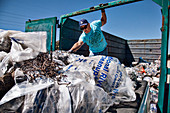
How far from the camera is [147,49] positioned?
692 centimetres

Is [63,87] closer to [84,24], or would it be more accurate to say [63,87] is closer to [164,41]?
[84,24]

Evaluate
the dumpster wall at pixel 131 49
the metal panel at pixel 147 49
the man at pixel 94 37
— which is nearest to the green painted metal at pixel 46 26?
the man at pixel 94 37

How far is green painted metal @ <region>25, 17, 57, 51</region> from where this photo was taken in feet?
9.01

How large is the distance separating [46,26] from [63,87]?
2320 mm

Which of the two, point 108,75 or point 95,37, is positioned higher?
point 95,37

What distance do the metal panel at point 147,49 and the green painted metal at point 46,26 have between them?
6037 mm

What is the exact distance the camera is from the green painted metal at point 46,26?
275 centimetres

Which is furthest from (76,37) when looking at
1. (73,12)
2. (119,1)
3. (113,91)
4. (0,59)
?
(113,91)

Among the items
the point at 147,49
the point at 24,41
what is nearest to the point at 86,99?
the point at 24,41

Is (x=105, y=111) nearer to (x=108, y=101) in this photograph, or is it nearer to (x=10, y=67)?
(x=108, y=101)

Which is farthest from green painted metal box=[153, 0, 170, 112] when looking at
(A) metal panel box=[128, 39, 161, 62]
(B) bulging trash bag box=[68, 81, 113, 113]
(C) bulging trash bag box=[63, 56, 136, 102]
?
(A) metal panel box=[128, 39, 161, 62]

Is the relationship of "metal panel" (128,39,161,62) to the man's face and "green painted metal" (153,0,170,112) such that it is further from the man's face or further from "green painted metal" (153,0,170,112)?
the man's face

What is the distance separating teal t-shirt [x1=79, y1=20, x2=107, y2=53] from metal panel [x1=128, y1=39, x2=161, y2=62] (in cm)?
560

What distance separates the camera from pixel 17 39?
5.69 feet
